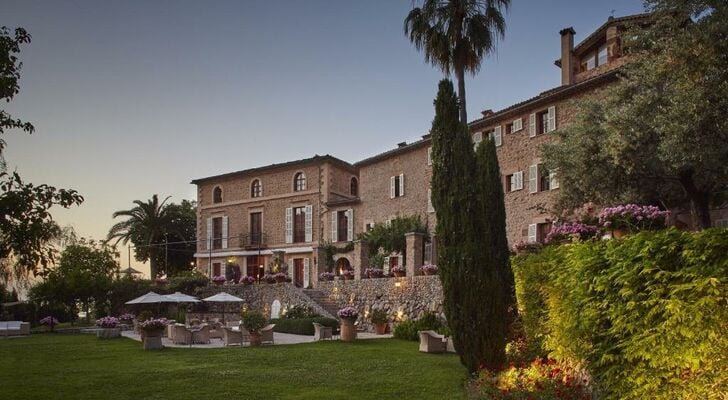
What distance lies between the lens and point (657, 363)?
555cm

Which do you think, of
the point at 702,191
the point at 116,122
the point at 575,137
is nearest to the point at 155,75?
the point at 116,122

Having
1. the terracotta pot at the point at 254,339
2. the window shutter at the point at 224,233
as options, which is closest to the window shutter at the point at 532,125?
the terracotta pot at the point at 254,339

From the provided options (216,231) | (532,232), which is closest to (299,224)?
(216,231)

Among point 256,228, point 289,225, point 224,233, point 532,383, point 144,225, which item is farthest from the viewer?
point 144,225

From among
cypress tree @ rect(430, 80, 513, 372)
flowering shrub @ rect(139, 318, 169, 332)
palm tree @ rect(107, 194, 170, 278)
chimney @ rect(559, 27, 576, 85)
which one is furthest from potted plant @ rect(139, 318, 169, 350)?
palm tree @ rect(107, 194, 170, 278)

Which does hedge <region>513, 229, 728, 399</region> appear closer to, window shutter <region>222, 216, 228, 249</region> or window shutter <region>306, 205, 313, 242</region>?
window shutter <region>306, 205, 313, 242</region>

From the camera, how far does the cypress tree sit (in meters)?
9.50

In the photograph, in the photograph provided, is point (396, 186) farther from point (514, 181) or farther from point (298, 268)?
point (298, 268)

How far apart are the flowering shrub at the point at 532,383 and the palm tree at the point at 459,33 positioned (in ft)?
37.5

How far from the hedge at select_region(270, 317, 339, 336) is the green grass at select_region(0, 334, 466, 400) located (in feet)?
14.3

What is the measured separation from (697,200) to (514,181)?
9290 millimetres

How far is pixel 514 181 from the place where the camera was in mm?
24641

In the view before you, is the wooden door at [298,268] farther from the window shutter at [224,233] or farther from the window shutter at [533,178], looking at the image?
the window shutter at [533,178]

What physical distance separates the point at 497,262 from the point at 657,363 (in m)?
4.29
